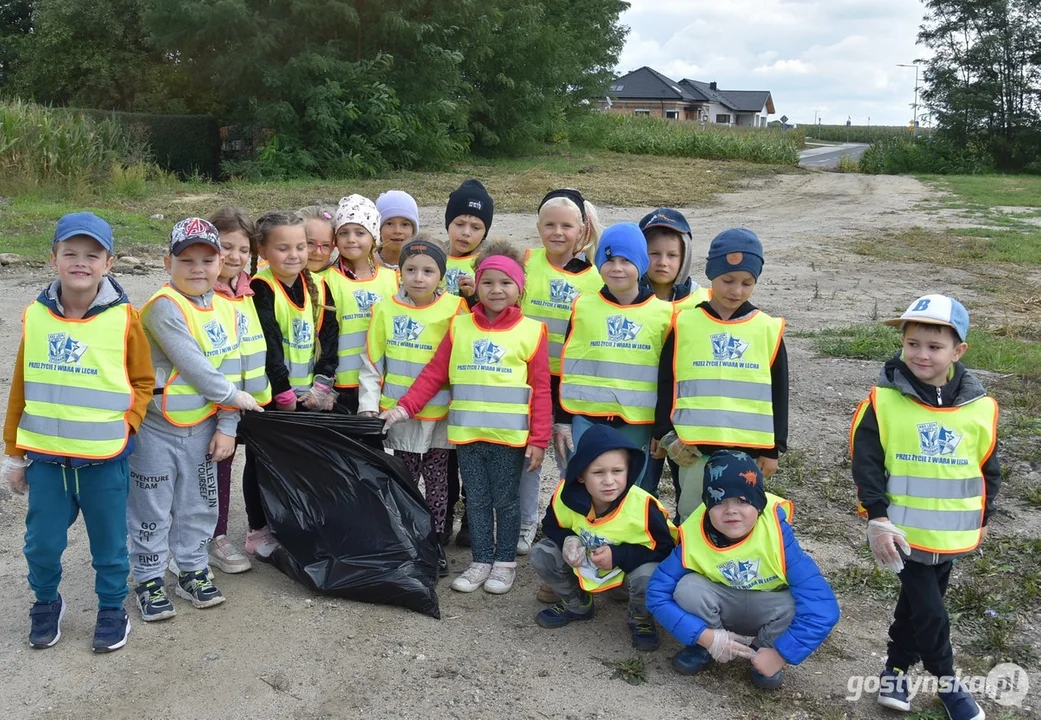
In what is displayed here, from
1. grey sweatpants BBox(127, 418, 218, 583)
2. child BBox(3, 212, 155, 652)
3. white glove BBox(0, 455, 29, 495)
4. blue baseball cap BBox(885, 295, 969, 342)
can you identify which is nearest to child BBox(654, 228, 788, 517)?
blue baseball cap BBox(885, 295, 969, 342)

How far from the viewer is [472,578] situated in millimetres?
4020

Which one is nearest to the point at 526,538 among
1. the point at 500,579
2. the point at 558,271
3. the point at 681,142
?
the point at 500,579

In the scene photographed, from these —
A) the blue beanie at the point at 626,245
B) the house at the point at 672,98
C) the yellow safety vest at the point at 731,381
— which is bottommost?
the yellow safety vest at the point at 731,381

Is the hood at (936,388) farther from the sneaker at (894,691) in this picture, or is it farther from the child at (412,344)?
the child at (412,344)

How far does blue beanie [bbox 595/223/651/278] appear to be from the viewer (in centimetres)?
373

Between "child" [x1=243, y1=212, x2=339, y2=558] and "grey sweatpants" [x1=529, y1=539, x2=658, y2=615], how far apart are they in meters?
1.21

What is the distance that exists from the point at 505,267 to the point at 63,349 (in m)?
1.72

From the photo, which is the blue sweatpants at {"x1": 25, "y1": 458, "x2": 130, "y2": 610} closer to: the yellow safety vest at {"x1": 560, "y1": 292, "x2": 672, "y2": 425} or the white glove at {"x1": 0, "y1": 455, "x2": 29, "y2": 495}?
the white glove at {"x1": 0, "y1": 455, "x2": 29, "y2": 495}

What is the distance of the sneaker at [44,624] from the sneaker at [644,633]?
2.22 meters

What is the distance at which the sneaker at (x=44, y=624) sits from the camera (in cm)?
344

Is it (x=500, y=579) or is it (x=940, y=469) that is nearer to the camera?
(x=940, y=469)

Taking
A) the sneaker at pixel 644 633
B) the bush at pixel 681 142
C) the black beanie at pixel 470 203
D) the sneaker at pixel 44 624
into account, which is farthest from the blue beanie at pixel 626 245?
the bush at pixel 681 142

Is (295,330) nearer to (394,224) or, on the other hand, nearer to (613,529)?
(394,224)

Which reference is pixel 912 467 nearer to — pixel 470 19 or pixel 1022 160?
pixel 470 19
